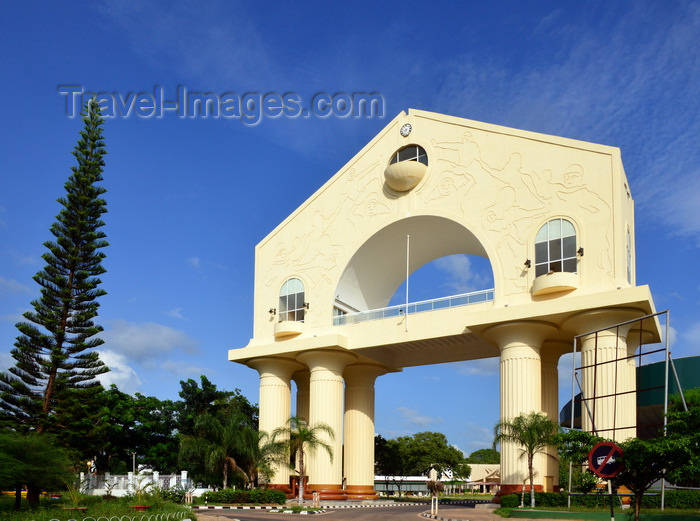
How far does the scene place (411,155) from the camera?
26.3 metres

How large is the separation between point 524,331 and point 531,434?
3.31 m

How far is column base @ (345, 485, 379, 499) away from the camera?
91.2 ft

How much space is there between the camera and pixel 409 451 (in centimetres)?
5109

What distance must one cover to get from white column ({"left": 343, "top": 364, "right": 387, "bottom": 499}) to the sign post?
58.6ft

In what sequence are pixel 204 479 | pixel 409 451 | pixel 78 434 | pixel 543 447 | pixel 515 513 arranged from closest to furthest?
1. pixel 515 513
2. pixel 543 447
3. pixel 78 434
4. pixel 204 479
5. pixel 409 451

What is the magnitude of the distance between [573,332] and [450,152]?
7407 millimetres

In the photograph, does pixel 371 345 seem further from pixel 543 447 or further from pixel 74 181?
pixel 74 181

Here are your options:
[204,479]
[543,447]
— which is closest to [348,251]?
[543,447]

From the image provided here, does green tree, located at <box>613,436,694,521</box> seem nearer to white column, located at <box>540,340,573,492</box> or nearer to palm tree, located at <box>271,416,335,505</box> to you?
white column, located at <box>540,340,573,492</box>

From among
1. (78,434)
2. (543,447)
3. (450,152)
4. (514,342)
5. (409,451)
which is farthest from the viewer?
(409,451)

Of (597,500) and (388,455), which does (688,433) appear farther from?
(388,455)

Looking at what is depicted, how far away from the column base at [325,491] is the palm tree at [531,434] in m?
7.46

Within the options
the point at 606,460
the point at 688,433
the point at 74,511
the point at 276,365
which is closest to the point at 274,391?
the point at 276,365

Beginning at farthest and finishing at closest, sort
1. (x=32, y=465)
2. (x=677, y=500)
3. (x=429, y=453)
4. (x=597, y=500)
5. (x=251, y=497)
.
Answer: (x=429, y=453), (x=251, y=497), (x=597, y=500), (x=677, y=500), (x=32, y=465)
